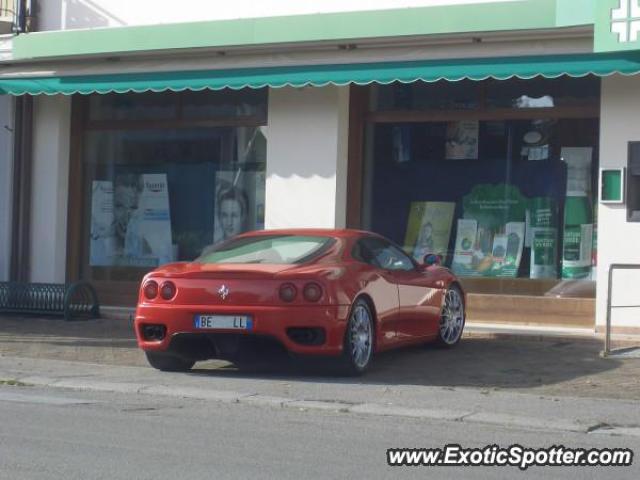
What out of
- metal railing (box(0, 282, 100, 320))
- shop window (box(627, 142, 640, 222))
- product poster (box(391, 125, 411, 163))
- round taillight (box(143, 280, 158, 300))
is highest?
product poster (box(391, 125, 411, 163))

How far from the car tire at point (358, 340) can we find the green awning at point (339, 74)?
422cm

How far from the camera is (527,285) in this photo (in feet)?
50.4

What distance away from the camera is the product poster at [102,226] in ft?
59.5

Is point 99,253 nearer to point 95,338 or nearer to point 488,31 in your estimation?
point 95,338

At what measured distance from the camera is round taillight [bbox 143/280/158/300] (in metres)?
11.0

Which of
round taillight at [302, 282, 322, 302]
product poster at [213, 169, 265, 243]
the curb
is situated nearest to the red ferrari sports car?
round taillight at [302, 282, 322, 302]

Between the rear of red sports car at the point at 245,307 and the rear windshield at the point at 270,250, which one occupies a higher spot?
the rear windshield at the point at 270,250

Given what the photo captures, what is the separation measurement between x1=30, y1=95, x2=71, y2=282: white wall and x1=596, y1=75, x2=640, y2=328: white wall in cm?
791

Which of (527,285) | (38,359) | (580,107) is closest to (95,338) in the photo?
(38,359)

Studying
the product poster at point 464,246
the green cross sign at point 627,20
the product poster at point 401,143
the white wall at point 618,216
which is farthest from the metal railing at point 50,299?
the green cross sign at point 627,20

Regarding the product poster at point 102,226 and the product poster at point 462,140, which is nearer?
the product poster at point 462,140

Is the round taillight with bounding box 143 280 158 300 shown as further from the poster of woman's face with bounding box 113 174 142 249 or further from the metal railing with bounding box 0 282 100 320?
the poster of woman's face with bounding box 113 174 142 249

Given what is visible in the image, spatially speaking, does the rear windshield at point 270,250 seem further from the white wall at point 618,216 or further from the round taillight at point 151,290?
the white wall at point 618,216

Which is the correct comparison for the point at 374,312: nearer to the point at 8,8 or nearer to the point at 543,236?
the point at 543,236
